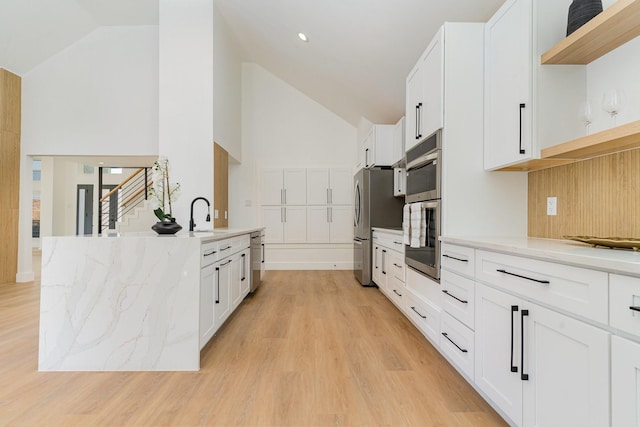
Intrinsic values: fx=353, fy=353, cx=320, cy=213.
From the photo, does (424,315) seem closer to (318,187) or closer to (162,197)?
(162,197)

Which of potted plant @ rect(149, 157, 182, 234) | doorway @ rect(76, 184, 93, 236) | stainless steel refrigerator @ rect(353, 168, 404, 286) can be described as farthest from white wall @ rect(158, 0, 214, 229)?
doorway @ rect(76, 184, 93, 236)

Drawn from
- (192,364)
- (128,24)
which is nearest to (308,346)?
(192,364)

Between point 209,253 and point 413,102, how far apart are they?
85.0 inches

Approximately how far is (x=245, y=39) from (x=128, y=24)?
1.83 metres

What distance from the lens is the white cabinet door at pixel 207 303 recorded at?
2463 mm

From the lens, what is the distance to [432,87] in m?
2.66

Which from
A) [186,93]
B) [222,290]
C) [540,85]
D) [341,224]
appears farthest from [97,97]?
[540,85]

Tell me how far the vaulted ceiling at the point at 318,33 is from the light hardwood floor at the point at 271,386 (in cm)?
277

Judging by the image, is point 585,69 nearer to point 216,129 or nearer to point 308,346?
point 308,346

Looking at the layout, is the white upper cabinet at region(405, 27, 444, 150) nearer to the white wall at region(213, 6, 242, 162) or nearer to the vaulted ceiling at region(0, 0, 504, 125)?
the vaulted ceiling at region(0, 0, 504, 125)

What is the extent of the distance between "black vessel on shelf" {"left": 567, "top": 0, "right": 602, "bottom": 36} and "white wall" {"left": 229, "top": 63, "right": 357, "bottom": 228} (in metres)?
5.08

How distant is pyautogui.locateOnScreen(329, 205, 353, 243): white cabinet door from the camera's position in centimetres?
673

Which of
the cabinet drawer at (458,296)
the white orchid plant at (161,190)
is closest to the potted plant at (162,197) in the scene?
the white orchid plant at (161,190)

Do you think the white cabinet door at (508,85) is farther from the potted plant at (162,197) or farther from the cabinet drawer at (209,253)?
the potted plant at (162,197)
